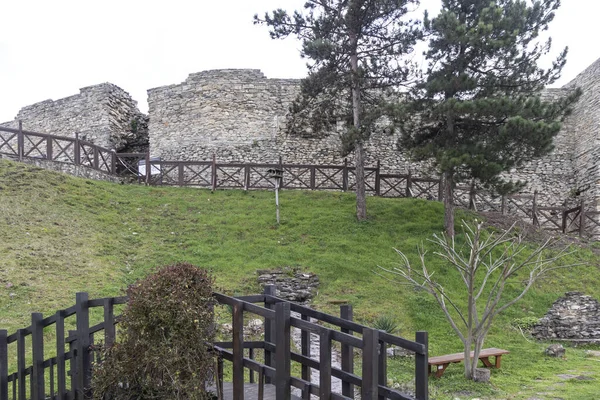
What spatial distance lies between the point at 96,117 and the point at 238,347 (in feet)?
69.8

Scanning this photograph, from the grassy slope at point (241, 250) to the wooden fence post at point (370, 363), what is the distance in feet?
13.7

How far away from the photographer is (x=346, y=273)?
530 inches

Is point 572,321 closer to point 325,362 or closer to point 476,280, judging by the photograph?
point 476,280

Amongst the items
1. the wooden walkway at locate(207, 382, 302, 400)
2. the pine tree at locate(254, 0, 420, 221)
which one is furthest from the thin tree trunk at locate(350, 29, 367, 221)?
the wooden walkway at locate(207, 382, 302, 400)

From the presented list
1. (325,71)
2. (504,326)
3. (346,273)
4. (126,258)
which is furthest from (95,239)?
(504,326)

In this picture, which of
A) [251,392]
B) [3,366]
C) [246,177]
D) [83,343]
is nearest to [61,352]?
[83,343]

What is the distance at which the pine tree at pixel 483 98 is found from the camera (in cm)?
1441

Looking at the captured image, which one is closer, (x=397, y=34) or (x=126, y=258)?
(x=126, y=258)

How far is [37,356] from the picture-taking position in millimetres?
5789

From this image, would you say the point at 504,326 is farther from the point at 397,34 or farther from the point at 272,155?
the point at 272,155

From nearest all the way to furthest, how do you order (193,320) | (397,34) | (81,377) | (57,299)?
1. (193,320)
2. (81,377)
3. (57,299)
4. (397,34)

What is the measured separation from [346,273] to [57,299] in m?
6.37

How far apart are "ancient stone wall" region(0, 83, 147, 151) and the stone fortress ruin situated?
44mm

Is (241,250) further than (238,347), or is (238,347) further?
(241,250)
